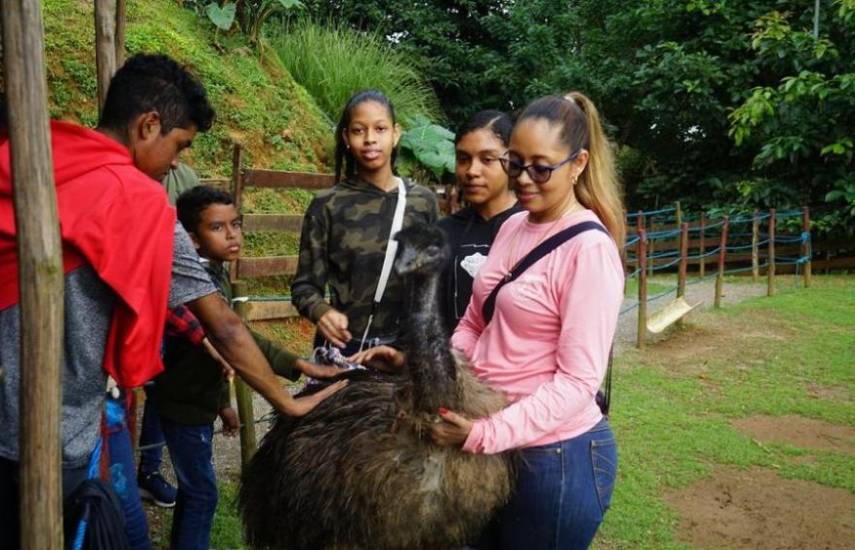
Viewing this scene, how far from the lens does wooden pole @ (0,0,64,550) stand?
1.63 m

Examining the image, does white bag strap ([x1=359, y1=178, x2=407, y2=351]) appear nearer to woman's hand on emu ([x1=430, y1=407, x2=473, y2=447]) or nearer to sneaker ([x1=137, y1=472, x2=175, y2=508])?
woman's hand on emu ([x1=430, y1=407, x2=473, y2=447])

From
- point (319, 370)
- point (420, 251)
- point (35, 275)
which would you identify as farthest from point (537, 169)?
point (35, 275)

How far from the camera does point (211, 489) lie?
329 centimetres

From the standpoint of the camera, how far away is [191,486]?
3.24 meters

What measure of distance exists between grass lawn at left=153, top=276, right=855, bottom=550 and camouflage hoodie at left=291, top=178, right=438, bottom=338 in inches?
57.6

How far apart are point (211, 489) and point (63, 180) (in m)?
1.78

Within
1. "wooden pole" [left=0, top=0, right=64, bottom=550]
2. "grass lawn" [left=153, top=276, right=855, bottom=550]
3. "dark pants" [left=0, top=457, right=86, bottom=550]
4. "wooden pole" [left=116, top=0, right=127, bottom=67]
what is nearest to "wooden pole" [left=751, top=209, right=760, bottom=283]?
"grass lawn" [left=153, top=276, right=855, bottom=550]

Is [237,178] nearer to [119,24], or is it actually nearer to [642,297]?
[119,24]

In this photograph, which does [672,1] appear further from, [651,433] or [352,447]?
[352,447]

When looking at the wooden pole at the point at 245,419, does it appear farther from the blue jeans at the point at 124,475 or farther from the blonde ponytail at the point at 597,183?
the blonde ponytail at the point at 597,183

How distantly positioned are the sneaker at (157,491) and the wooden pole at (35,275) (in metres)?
2.69

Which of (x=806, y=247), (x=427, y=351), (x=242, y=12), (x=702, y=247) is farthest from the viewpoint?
(x=806, y=247)

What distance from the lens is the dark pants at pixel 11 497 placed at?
2.01 meters

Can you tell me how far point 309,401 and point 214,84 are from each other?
24.0 ft
